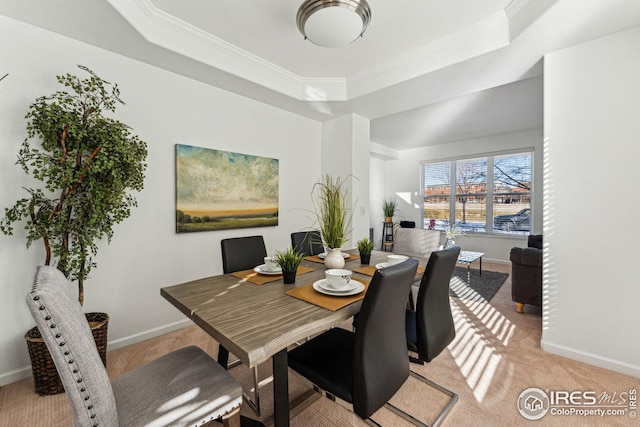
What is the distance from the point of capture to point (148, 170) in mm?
2475

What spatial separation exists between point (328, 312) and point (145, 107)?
2.41 metres

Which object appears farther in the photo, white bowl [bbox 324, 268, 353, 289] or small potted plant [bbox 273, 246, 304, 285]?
small potted plant [bbox 273, 246, 304, 285]

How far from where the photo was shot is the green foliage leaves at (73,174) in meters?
1.76

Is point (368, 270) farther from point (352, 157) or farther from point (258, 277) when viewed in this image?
point (352, 157)

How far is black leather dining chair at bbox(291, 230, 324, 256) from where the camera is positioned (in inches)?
102

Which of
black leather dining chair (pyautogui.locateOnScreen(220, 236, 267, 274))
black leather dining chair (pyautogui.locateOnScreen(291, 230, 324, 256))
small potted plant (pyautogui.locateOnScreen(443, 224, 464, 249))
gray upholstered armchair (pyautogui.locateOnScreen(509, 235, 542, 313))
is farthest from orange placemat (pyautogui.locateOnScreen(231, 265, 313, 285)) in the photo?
small potted plant (pyautogui.locateOnScreen(443, 224, 464, 249))

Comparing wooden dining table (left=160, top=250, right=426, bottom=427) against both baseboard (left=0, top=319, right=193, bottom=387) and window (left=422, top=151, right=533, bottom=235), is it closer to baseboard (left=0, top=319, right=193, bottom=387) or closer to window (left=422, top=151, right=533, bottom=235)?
baseboard (left=0, top=319, right=193, bottom=387)

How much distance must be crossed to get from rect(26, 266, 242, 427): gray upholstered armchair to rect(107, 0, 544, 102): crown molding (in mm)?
1918

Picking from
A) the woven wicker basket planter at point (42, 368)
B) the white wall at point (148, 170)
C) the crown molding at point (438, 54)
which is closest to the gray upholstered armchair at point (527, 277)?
the crown molding at point (438, 54)

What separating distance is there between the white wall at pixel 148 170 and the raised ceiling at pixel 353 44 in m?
0.15

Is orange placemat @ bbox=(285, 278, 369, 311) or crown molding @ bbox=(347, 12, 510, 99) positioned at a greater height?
crown molding @ bbox=(347, 12, 510, 99)

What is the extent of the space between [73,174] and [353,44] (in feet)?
8.00

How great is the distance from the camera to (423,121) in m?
4.62

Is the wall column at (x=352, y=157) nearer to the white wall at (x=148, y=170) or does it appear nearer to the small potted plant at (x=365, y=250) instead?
the white wall at (x=148, y=170)
